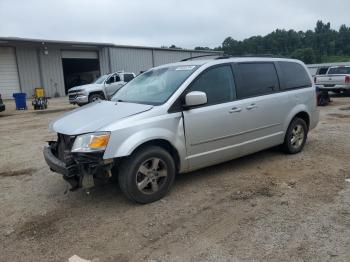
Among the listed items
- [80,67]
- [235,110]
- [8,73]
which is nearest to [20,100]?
[8,73]

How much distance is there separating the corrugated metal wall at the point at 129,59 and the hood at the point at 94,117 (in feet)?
94.4

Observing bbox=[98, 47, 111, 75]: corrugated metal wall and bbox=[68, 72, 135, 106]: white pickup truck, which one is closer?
bbox=[68, 72, 135, 106]: white pickup truck

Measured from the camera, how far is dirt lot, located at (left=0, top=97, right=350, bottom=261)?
11.3 feet

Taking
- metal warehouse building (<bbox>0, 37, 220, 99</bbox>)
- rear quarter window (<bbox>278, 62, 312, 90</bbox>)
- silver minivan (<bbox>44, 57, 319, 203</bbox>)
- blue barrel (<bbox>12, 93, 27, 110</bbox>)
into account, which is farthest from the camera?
metal warehouse building (<bbox>0, 37, 220, 99</bbox>)

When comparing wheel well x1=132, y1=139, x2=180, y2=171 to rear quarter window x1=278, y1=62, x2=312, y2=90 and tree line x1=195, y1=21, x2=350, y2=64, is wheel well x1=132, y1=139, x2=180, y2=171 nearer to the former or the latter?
rear quarter window x1=278, y1=62, x2=312, y2=90

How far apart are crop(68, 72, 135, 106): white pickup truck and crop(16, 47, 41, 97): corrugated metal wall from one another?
34.1 feet

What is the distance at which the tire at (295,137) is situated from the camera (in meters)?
6.44

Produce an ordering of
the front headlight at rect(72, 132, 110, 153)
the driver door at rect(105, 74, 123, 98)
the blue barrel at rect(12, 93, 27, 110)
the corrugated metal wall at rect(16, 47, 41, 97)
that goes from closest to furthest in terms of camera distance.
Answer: the front headlight at rect(72, 132, 110, 153) < the blue barrel at rect(12, 93, 27, 110) < the driver door at rect(105, 74, 123, 98) < the corrugated metal wall at rect(16, 47, 41, 97)

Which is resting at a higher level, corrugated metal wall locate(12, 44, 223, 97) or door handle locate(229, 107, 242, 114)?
corrugated metal wall locate(12, 44, 223, 97)

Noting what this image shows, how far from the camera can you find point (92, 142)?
4.12m

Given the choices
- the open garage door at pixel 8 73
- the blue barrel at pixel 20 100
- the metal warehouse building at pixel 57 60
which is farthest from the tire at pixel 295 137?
the open garage door at pixel 8 73

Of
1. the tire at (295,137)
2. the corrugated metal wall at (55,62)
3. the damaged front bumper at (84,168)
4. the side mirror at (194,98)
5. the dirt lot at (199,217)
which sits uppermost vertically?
the corrugated metal wall at (55,62)

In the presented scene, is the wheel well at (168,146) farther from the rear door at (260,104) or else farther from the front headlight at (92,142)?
the rear door at (260,104)

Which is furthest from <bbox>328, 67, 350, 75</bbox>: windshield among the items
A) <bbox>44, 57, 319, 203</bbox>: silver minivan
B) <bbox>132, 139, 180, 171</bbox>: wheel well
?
<bbox>132, 139, 180, 171</bbox>: wheel well
